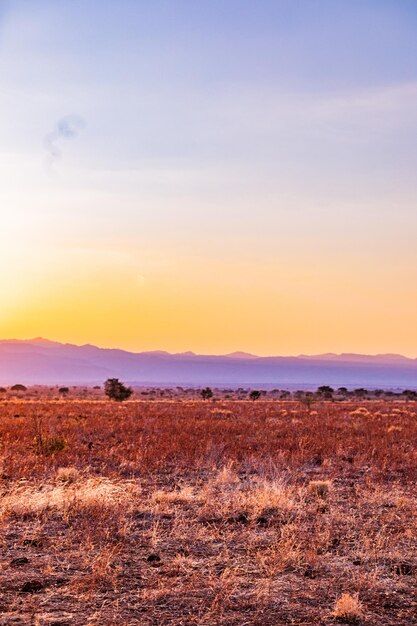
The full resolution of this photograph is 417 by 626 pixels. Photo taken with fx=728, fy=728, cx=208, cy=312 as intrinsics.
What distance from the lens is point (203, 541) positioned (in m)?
9.92

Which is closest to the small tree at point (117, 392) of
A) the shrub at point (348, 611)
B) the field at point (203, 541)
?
the field at point (203, 541)

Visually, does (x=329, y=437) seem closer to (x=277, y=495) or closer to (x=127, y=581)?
(x=277, y=495)

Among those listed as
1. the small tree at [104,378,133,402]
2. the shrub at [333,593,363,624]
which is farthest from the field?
the small tree at [104,378,133,402]

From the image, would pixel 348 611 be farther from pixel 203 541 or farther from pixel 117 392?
pixel 117 392

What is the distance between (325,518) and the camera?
37.6ft

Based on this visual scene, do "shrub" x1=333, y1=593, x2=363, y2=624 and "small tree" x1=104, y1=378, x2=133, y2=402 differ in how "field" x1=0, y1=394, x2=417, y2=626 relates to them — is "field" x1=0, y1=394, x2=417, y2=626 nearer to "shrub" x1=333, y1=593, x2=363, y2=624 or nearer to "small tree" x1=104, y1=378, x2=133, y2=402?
"shrub" x1=333, y1=593, x2=363, y2=624

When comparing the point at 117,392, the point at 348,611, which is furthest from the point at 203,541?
the point at 117,392

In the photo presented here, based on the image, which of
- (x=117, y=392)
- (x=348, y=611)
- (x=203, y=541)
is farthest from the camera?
(x=117, y=392)

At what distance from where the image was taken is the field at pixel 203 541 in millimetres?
7184

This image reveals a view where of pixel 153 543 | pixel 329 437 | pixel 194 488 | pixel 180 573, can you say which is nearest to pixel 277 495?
pixel 194 488

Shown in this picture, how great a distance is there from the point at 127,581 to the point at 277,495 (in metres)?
5.04

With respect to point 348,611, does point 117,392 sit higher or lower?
higher

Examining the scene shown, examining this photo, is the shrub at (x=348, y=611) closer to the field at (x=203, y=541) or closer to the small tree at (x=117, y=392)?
the field at (x=203, y=541)

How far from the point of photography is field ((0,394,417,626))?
7184 mm
